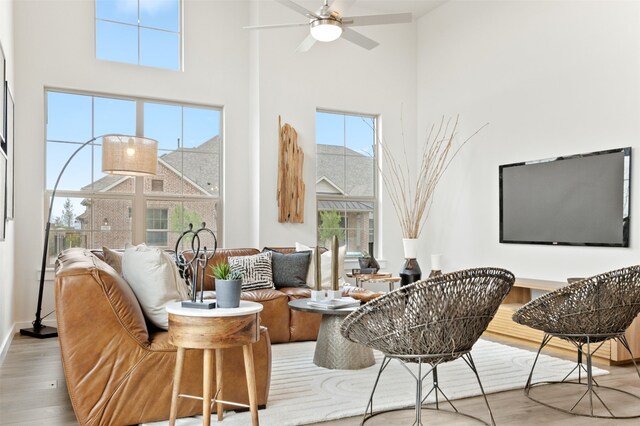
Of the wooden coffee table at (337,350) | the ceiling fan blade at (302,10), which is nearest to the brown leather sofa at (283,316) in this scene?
the wooden coffee table at (337,350)

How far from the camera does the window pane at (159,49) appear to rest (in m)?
6.00

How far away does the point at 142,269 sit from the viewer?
282 cm

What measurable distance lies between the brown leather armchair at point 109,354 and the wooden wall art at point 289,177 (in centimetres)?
362

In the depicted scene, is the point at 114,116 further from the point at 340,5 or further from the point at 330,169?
the point at 340,5

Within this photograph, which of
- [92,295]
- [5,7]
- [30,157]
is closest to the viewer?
[92,295]

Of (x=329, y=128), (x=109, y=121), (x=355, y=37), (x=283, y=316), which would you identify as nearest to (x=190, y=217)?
(x=109, y=121)

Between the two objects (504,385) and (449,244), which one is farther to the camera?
(449,244)

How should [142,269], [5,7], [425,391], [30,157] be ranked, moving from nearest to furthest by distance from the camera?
[142,269] → [425,391] → [5,7] → [30,157]

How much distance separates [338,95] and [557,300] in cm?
438

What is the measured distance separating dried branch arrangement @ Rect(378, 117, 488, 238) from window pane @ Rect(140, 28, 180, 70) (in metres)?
2.68

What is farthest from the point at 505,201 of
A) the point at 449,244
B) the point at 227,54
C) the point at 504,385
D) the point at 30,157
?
the point at 30,157

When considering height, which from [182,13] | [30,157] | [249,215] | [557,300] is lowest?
[557,300]

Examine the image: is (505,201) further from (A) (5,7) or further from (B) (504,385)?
(A) (5,7)

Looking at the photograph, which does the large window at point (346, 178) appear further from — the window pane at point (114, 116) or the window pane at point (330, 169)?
the window pane at point (114, 116)
